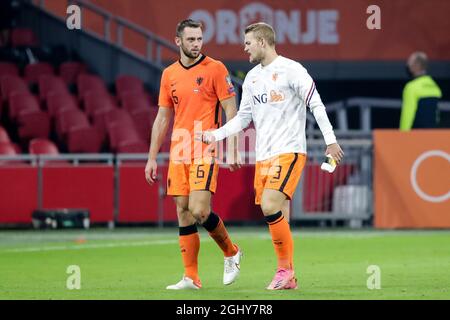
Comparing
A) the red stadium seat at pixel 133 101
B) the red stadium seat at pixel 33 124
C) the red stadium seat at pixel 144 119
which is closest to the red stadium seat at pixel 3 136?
the red stadium seat at pixel 33 124

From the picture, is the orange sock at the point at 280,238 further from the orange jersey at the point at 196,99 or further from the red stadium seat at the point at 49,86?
the red stadium seat at the point at 49,86

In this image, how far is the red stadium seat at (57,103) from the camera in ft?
74.4

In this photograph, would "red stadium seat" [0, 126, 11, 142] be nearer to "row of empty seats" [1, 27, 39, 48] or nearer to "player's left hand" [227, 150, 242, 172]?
"row of empty seats" [1, 27, 39, 48]

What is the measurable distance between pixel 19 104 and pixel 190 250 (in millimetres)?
11690

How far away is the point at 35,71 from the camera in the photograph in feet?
79.0

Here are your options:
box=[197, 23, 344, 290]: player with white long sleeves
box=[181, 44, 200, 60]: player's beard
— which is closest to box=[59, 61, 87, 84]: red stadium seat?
box=[181, 44, 200, 60]: player's beard

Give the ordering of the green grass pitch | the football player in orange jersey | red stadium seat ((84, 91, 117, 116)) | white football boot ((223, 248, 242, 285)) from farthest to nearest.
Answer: red stadium seat ((84, 91, 117, 116))
white football boot ((223, 248, 242, 285))
the football player in orange jersey
the green grass pitch

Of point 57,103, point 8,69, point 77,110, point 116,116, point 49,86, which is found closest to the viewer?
point 77,110

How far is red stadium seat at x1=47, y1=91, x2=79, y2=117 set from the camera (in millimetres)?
22688

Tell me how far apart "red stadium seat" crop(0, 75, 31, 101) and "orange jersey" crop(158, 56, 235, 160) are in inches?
467
